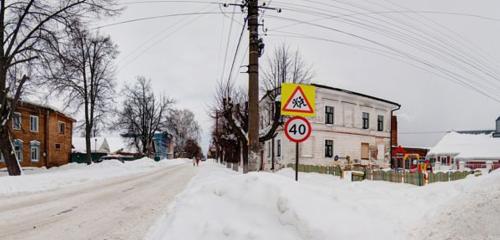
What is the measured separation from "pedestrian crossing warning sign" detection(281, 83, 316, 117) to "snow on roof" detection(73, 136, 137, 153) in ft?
223

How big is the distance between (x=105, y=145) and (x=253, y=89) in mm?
83617

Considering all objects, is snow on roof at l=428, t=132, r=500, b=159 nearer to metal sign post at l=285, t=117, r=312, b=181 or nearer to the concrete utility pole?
the concrete utility pole

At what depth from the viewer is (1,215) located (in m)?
9.90

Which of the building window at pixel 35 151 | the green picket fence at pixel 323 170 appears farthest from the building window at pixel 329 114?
the building window at pixel 35 151

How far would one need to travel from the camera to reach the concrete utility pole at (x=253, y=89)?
986 centimetres

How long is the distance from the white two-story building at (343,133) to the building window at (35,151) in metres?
24.7

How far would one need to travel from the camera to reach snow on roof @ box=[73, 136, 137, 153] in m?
72.4

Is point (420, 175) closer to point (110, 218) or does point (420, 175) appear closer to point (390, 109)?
point (110, 218)

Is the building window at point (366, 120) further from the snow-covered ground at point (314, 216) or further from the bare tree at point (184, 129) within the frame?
the bare tree at point (184, 129)

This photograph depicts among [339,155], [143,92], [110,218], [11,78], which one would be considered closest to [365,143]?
[339,155]

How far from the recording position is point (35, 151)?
42.5 meters

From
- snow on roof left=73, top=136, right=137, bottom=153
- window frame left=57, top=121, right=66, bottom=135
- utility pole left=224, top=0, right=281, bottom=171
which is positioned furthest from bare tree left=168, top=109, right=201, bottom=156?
utility pole left=224, top=0, right=281, bottom=171

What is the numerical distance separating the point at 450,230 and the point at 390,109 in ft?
134

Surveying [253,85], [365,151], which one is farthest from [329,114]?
[253,85]
